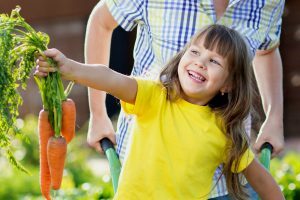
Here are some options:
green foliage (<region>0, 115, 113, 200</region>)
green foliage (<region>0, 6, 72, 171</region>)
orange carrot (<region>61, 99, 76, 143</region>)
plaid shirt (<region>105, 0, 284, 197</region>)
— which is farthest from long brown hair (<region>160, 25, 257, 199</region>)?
green foliage (<region>0, 115, 113, 200</region>)

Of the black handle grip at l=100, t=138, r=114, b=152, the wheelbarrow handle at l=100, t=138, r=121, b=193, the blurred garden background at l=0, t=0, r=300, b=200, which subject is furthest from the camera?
the blurred garden background at l=0, t=0, r=300, b=200

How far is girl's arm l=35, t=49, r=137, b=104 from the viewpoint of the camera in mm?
3090

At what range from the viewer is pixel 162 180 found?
344cm

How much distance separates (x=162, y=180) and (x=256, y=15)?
80cm

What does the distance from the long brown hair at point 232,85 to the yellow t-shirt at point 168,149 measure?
0.04 metres

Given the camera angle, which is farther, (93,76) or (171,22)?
(171,22)

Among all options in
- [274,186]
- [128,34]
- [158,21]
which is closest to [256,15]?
[158,21]

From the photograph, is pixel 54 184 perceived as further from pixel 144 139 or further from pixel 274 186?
pixel 274 186

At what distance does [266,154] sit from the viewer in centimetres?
402

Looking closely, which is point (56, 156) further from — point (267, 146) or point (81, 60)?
point (81, 60)

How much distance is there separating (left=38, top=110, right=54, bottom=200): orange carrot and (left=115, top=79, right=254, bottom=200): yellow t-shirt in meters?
0.25

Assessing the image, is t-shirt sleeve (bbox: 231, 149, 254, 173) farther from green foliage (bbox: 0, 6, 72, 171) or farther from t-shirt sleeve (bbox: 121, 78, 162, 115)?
green foliage (bbox: 0, 6, 72, 171)

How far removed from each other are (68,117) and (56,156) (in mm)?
158

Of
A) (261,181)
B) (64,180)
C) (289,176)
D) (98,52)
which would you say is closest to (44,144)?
(98,52)
